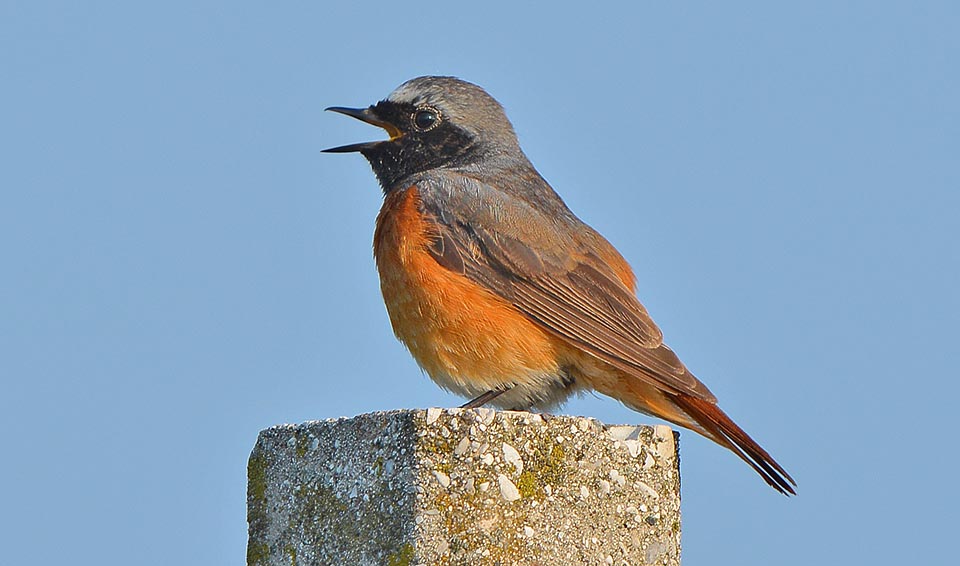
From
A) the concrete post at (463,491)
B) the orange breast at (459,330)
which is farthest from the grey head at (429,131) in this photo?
the concrete post at (463,491)

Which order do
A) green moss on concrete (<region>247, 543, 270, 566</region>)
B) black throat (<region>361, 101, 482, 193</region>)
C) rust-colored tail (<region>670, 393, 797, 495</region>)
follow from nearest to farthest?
green moss on concrete (<region>247, 543, 270, 566</region>), rust-colored tail (<region>670, 393, 797, 495</region>), black throat (<region>361, 101, 482, 193</region>)

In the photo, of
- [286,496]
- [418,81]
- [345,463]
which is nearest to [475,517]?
[345,463]

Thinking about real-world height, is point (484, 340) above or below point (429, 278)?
below

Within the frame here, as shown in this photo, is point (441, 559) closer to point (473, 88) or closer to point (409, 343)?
point (409, 343)

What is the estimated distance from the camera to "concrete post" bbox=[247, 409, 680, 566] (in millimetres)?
3174

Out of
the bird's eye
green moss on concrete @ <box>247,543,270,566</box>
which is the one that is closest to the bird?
the bird's eye

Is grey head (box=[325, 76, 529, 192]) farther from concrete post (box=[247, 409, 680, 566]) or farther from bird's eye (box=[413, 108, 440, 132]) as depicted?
concrete post (box=[247, 409, 680, 566])

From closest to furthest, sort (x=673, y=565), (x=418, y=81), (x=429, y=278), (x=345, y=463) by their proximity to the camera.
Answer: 1. (x=345, y=463)
2. (x=673, y=565)
3. (x=429, y=278)
4. (x=418, y=81)

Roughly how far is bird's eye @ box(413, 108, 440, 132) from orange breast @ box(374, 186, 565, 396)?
51.8 inches

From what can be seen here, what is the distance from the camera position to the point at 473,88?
7152 millimetres

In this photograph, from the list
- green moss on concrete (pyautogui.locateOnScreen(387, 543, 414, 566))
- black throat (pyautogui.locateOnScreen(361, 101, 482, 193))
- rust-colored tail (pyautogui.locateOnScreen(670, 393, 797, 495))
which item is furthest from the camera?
black throat (pyautogui.locateOnScreen(361, 101, 482, 193))

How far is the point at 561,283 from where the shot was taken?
5.98 metres

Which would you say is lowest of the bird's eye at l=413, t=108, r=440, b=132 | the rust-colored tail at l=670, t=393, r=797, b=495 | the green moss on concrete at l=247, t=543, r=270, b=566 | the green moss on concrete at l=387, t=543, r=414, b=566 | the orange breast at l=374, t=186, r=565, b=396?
the green moss on concrete at l=387, t=543, r=414, b=566

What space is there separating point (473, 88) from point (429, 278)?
1839mm
